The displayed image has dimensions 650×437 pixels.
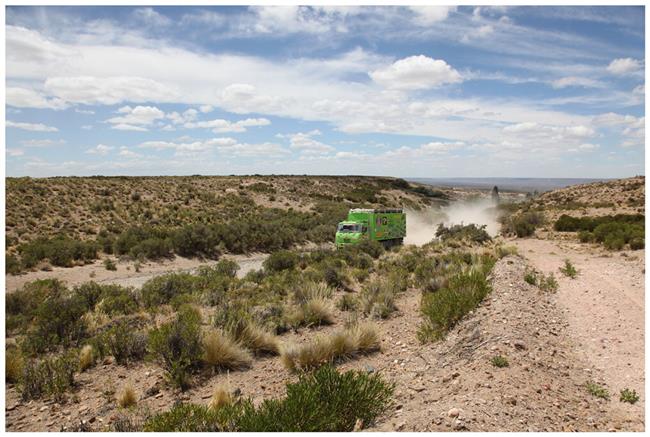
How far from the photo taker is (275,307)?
1232 centimetres

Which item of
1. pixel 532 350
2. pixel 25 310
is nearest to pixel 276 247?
pixel 25 310

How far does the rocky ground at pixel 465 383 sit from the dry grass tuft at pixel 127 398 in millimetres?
114

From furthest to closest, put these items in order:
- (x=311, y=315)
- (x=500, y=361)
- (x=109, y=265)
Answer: (x=109, y=265)
(x=311, y=315)
(x=500, y=361)

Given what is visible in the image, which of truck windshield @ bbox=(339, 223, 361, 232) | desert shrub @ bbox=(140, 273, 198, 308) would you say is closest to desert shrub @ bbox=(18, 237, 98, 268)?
desert shrub @ bbox=(140, 273, 198, 308)

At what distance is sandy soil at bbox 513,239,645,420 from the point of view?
22.5 ft

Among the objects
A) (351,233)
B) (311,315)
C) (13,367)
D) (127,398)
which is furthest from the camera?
(351,233)

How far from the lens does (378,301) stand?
42.7 ft

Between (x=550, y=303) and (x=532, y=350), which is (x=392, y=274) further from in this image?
(x=532, y=350)

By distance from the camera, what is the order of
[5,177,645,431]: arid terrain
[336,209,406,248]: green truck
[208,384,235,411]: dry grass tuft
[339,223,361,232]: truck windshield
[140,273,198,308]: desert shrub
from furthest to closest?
[339,223,361,232]: truck windshield → [336,209,406,248]: green truck → [140,273,198,308]: desert shrub → [208,384,235,411]: dry grass tuft → [5,177,645,431]: arid terrain

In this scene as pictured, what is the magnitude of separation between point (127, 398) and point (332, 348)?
153 inches

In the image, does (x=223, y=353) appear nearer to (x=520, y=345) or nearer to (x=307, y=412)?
(x=307, y=412)

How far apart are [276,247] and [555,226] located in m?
21.3

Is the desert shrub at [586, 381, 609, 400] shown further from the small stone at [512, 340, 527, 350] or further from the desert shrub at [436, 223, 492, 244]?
the desert shrub at [436, 223, 492, 244]

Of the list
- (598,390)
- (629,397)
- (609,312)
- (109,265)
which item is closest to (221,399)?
(598,390)
